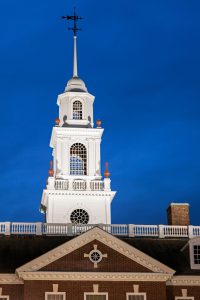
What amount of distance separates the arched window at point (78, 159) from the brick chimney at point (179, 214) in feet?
29.8

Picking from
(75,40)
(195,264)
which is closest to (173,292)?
(195,264)

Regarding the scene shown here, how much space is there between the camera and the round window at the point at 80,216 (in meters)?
61.2

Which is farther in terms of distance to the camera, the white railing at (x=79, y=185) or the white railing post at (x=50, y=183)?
the white railing at (x=79, y=185)

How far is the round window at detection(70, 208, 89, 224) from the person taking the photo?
6119 centimetres

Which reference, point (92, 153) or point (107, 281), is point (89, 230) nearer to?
point (107, 281)

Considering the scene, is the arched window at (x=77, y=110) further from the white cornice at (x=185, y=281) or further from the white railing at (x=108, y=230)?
the white cornice at (x=185, y=281)

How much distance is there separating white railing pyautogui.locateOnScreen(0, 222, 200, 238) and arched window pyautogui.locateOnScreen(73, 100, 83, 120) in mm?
13367

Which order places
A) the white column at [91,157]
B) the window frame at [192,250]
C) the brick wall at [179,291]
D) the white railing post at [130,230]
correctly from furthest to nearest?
the white column at [91,157]
the white railing post at [130,230]
the window frame at [192,250]
the brick wall at [179,291]

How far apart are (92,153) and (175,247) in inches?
533

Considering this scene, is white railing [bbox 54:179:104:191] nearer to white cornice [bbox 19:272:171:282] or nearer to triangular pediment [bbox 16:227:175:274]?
triangular pediment [bbox 16:227:175:274]

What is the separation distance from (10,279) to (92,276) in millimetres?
4429

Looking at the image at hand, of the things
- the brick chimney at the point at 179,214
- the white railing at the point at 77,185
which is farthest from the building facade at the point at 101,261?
the white railing at the point at 77,185

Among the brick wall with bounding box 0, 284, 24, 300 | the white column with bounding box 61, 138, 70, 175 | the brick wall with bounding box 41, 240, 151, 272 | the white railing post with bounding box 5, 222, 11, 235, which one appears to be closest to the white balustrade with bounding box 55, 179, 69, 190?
the white column with bounding box 61, 138, 70, 175

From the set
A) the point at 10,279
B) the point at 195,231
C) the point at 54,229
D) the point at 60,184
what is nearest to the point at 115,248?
the point at 54,229
